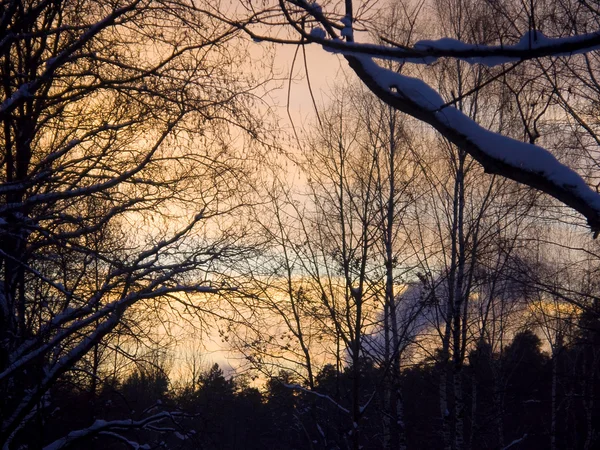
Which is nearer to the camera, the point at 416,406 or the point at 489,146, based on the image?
Answer: the point at 489,146

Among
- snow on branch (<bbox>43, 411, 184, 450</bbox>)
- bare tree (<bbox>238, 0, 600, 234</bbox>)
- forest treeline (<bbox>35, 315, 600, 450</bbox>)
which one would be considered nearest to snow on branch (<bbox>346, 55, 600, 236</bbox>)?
bare tree (<bbox>238, 0, 600, 234</bbox>)

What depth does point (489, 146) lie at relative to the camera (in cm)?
275

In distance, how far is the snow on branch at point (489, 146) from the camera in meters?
2.65

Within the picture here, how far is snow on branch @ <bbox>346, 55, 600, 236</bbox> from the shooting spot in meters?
2.65

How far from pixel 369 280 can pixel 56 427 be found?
7758 millimetres

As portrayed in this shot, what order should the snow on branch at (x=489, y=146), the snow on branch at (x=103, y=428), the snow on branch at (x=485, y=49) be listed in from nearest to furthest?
the snow on branch at (x=485, y=49)
the snow on branch at (x=489, y=146)
the snow on branch at (x=103, y=428)

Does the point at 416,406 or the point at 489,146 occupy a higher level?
the point at 416,406

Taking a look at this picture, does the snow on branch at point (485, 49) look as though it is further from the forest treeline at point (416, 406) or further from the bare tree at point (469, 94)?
the forest treeline at point (416, 406)

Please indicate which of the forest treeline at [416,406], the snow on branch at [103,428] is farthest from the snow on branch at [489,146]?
the forest treeline at [416,406]

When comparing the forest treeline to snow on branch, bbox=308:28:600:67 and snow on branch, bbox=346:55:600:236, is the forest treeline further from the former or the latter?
snow on branch, bbox=308:28:600:67

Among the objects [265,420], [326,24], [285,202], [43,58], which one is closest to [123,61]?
[43,58]

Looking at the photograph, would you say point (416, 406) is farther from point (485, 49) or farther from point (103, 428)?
point (485, 49)

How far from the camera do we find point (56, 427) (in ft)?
38.3

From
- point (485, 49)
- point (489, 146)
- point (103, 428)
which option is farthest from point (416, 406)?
point (485, 49)
